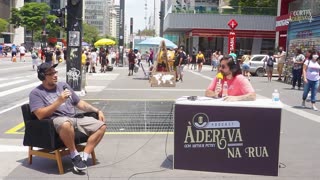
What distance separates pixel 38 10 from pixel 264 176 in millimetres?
93325

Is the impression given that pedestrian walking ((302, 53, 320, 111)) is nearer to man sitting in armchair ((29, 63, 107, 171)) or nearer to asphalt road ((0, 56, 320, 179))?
asphalt road ((0, 56, 320, 179))

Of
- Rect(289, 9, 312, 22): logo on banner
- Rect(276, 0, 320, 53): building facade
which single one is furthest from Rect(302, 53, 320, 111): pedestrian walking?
Rect(289, 9, 312, 22): logo on banner

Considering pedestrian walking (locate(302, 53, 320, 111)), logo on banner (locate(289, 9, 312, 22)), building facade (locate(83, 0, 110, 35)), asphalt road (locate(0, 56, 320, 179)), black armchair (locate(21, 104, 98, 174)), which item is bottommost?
asphalt road (locate(0, 56, 320, 179))

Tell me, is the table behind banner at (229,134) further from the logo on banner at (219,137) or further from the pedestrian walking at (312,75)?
the pedestrian walking at (312,75)

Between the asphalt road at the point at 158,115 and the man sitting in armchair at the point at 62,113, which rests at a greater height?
the man sitting in armchair at the point at 62,113

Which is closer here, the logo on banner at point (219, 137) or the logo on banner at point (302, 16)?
the logo on banner at point (219, 137)

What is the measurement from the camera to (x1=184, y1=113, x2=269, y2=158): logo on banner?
232 inches

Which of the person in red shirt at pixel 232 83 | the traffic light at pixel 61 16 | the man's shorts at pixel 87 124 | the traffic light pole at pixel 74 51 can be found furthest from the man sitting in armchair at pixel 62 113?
the traffic light at pixel 61 16

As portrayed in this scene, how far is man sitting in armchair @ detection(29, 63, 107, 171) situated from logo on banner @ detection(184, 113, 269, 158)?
124 centimetres

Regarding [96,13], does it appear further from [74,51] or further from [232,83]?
[232,83]

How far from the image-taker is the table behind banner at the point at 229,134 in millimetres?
5848

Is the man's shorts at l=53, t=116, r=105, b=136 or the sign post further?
the sign post

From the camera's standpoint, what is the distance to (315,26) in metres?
20.6

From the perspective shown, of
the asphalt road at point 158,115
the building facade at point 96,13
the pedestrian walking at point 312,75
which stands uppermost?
the building facade at point 96,13
